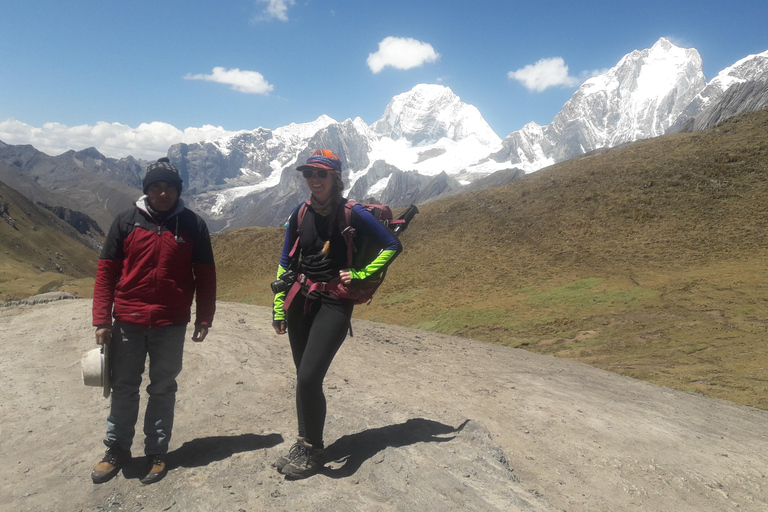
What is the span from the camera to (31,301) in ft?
50.7

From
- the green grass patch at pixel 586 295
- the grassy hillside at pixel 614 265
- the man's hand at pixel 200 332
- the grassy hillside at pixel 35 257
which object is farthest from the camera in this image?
the grassy hillside at pixel 35 257

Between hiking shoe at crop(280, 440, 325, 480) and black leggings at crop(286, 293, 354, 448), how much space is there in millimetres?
66

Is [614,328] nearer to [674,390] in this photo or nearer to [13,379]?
[674,390]

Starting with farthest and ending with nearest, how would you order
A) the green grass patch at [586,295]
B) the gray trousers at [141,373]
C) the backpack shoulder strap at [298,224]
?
the green grass patch at [586,295], the backpack shoulder strap at [298,224], the gray trousers at [141,373]

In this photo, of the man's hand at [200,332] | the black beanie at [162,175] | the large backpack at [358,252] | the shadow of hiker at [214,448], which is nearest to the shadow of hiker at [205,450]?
the shadow of hiker at [214,448]

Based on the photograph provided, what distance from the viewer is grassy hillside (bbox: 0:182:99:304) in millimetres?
25891

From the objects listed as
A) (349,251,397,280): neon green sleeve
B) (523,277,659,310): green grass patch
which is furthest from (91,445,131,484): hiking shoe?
(523,277,659,310): green grass patch

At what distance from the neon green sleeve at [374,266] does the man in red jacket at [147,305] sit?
169 centimetres

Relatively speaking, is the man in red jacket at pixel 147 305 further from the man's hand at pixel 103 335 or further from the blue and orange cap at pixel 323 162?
the blue and orange cap at pixel 323 162

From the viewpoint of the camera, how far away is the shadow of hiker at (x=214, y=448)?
472 centimetres

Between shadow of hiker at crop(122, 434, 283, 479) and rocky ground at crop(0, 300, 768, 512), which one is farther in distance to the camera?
shadow of hiker at crop(122, 434, 283, 479)

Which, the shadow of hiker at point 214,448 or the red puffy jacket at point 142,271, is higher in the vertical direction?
the red puffy jacket at point 142,271

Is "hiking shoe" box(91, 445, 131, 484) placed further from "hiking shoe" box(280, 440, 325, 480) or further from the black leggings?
the black leggings

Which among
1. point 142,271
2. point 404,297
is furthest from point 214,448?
point 404,297
